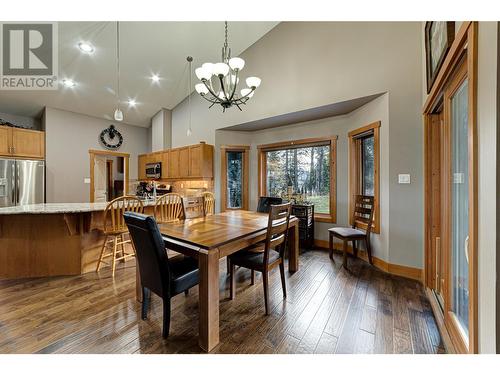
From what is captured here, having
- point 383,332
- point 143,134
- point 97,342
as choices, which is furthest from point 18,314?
point 143,134

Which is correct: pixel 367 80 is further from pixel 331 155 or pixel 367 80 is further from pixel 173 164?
pixel 173 164

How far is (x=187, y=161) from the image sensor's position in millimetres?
4977

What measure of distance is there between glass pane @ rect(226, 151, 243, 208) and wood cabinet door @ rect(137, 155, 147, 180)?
2.81 m

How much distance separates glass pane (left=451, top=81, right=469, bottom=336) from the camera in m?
1.51

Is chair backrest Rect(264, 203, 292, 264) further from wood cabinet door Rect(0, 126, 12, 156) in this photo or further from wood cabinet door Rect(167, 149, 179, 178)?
wood cabinet door Rect(0, 126, 12, 156)

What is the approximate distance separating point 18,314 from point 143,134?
552cm

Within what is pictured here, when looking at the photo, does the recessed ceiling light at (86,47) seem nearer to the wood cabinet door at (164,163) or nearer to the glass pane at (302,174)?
the wood cabinet door at (164,163)

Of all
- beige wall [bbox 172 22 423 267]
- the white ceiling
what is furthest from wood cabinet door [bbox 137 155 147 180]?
beige wall [bbox 172 22 423 267]

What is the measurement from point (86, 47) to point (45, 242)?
298 cm

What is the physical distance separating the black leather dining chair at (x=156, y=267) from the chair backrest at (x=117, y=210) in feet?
3.78

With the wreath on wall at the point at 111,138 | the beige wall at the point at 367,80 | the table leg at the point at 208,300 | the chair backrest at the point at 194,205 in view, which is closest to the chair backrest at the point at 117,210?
the chair backrest at the point at 194,205

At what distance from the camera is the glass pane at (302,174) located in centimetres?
411

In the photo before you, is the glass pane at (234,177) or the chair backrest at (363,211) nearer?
the chair backrest at (363,211)

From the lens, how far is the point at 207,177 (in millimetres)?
4789
